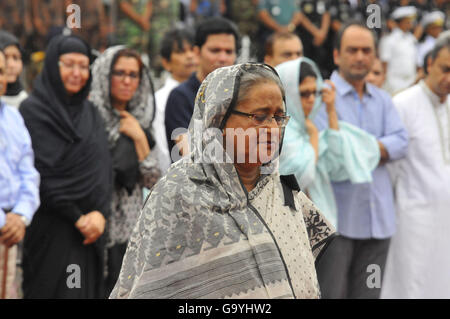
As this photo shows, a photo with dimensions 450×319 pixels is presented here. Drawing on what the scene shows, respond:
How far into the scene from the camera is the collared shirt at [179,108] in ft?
15.0

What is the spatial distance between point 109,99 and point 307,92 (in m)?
1.39

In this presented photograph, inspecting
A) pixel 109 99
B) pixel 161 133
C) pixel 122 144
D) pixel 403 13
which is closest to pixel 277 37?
pixel 161 133

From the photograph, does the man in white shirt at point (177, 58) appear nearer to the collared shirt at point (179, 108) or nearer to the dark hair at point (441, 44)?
the collared shirt at point (179, 108)

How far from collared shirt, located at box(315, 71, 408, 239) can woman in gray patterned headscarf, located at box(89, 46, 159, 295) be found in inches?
47.4

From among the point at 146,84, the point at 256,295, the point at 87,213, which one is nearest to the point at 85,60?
the point at 146,84

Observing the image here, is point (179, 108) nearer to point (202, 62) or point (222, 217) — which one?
point (202, 62)

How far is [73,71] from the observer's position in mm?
4758

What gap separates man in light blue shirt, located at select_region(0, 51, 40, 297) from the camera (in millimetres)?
4332

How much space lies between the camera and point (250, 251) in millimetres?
2486

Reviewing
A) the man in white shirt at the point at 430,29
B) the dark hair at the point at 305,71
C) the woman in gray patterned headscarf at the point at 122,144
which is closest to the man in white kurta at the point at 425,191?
the dark hair at the point at 305,71

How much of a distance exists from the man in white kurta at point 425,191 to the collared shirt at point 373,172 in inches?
8.7

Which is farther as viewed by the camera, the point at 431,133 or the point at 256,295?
the point at 431,133

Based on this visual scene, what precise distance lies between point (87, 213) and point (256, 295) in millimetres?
2452

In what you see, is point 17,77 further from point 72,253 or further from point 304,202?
point 304,202
